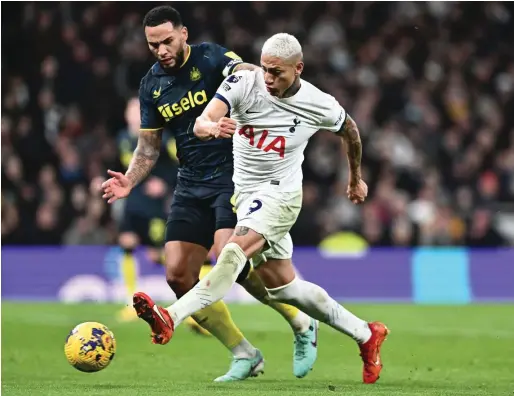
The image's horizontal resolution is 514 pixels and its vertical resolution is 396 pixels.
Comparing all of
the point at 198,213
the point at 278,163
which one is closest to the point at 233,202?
the point at 198,213

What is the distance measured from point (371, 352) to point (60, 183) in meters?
11.5

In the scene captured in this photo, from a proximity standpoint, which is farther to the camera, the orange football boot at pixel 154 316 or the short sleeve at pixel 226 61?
the short sleeve at pixel 226 61

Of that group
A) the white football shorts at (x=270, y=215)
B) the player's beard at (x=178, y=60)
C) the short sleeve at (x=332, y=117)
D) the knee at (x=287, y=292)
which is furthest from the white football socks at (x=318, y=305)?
the player's beard at (x=178, y=60)

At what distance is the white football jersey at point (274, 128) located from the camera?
25.9 ft

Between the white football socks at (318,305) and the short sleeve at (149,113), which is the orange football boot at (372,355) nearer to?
the white football socks at (318,305)

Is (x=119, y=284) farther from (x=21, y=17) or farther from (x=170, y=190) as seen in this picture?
(x=21, y=17)

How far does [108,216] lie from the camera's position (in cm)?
1867

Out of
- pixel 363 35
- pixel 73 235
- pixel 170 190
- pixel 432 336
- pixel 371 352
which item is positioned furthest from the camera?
pixel 363 35

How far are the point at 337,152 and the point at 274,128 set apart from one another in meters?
12.2

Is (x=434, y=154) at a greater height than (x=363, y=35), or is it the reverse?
(x=363, y=35)

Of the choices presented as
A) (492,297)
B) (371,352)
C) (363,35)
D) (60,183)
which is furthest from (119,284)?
(371,352)

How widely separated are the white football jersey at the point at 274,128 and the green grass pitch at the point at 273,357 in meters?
1.43

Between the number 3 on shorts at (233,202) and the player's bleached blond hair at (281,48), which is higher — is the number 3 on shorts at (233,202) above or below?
below

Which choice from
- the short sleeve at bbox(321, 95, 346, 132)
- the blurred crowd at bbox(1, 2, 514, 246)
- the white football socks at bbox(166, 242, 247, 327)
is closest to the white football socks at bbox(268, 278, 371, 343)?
the white football socks at bbox(166, 242, 247, 327)
